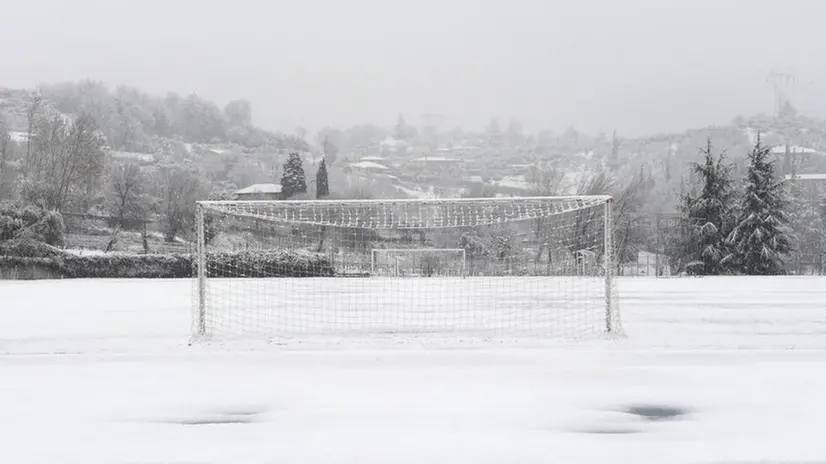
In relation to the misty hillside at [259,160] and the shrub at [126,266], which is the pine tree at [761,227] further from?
the shrub at [126,266]

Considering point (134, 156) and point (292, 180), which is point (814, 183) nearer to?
point (292, 180)

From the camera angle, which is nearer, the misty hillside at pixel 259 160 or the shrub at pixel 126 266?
the shrub at pixel 126 266

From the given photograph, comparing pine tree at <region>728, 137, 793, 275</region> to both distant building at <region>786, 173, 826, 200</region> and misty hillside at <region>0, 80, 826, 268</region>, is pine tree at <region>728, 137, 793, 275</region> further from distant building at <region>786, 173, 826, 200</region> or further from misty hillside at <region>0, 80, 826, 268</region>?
distant building at <region>786, 173, 826, 200</region>

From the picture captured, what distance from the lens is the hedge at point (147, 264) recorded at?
2708 cm

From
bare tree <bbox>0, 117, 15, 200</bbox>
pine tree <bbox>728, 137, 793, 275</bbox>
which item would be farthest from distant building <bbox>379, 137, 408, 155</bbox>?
pine tree <bbox>728, 137, 793, 275</bbox>

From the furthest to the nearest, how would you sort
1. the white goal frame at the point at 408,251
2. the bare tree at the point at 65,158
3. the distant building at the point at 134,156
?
the distant building at the point at 134,156 → the bare tree at the point at 65,158 → the white goal frame at the point at 408,251

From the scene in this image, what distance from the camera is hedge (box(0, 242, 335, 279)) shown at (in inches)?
1066

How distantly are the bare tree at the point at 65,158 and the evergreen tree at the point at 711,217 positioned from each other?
40343mm

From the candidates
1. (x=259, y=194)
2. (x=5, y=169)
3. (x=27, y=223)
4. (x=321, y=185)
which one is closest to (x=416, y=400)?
(x=27, y=223)

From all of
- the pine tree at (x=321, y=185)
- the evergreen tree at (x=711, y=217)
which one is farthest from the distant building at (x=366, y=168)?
the evergreen tree at (x=711, y=217)

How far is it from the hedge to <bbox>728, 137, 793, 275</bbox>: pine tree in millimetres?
19040

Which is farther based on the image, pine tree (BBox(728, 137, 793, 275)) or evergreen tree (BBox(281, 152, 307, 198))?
evergreen tree (BBox(281, 152, 307, 198))

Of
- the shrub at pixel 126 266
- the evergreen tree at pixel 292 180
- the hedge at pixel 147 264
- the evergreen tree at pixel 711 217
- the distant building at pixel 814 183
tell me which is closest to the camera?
the hedge at pixel 147 264

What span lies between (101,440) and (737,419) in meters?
5.62
